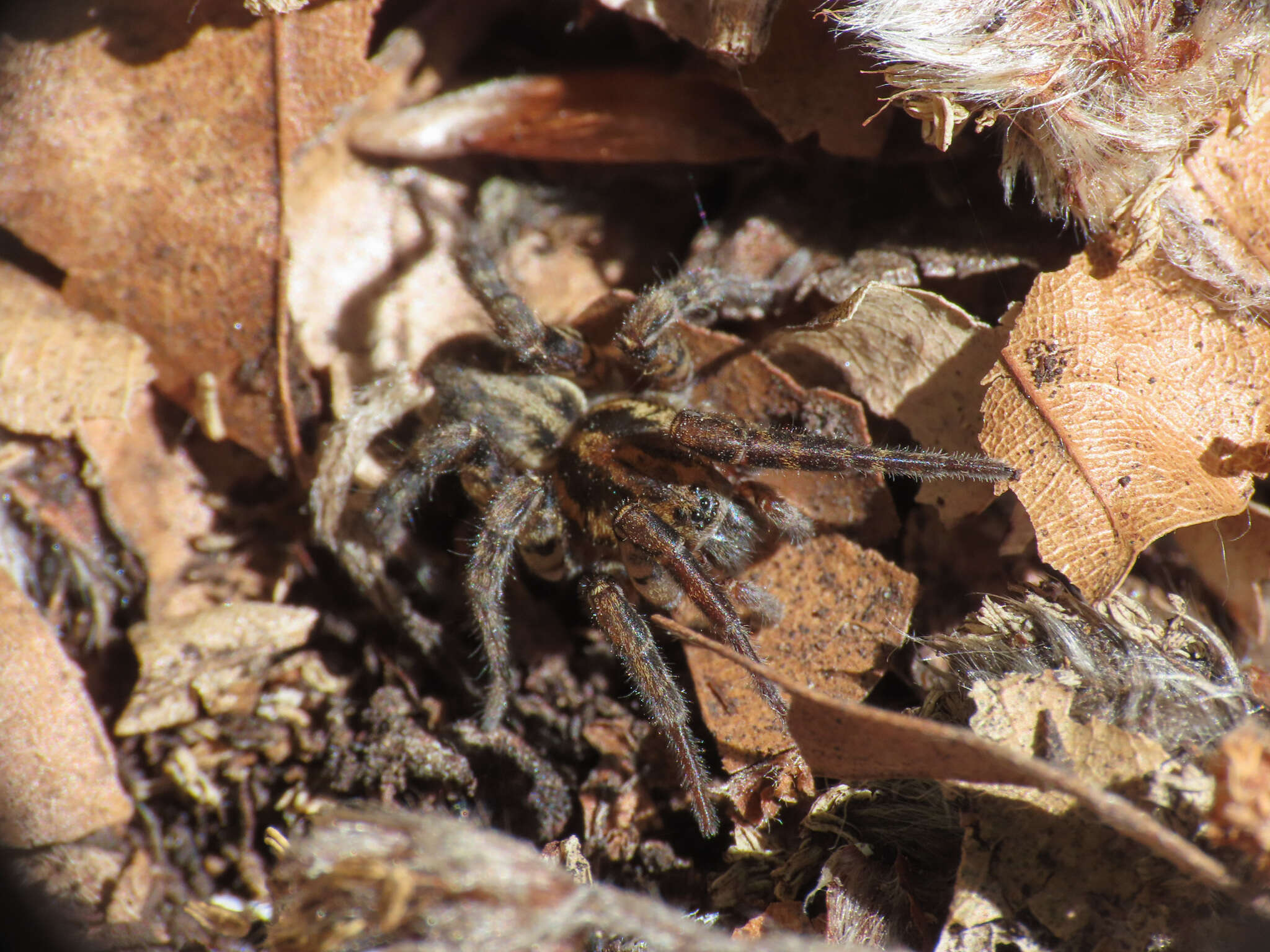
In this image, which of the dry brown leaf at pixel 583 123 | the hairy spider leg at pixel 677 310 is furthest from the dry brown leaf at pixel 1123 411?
the dry brown leaf at pixel 583 123

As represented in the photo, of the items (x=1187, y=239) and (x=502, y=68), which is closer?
(x=1187, y=239)

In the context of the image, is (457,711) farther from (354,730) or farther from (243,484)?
(243,484)

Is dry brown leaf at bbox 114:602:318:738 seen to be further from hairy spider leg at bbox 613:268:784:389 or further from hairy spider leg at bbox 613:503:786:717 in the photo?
hairy spider leg at bbox 613:268:784:389

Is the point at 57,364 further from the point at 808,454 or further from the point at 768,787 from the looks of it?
the point at 768,787

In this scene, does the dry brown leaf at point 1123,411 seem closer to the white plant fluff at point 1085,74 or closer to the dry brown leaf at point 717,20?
the white plant fluff at point 1085,74

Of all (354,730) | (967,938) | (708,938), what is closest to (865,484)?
(967,938)

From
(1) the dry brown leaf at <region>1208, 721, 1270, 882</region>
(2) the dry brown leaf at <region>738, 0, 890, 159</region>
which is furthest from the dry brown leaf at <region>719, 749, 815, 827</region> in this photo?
(2) the dry brown leaf at <region>738, 0, 890, 159</region>

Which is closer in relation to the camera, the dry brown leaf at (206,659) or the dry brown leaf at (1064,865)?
the dry brown leaf at (1064,865)
